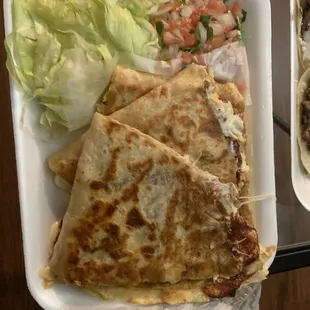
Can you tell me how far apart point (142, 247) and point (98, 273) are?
5.6 inches

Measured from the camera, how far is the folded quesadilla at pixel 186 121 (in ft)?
5.17

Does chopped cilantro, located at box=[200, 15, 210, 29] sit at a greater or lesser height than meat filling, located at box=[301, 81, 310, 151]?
greater

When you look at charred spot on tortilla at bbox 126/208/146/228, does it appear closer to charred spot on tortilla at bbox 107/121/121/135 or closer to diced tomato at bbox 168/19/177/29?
charred spot on tortilla at bbox 107/121/121/135

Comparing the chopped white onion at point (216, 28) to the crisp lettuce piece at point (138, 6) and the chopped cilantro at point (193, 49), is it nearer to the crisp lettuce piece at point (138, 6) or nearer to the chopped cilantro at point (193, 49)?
the chopped cilantro at point (193, 49)

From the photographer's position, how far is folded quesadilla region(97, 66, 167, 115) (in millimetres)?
1603

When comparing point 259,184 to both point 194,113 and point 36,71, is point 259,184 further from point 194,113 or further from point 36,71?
point 36,71

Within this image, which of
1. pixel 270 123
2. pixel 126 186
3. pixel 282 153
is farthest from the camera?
pixel 282 153

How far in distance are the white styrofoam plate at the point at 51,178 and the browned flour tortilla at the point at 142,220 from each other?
7cm

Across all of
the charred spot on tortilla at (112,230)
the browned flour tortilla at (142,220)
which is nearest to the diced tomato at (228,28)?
the browned flour tortilla at (142,220)

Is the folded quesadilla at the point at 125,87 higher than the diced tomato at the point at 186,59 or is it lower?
lower

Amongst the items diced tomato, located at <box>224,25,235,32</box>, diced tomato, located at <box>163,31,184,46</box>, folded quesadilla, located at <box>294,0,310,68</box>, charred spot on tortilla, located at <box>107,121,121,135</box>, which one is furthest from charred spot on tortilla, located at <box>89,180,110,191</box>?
folded quesadilla, located at <box>294,0,310,68</box>

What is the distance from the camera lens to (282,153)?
2.04 meters

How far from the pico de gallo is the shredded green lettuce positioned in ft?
0.31

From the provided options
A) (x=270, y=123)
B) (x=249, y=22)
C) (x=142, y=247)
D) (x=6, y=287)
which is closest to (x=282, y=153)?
(x=270, y=123)
